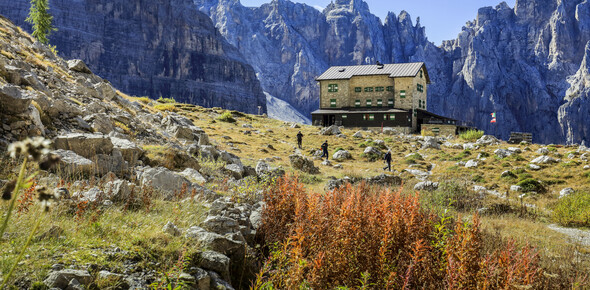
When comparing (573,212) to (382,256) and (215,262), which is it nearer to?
(382,256)

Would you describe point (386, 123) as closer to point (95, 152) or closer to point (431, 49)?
point (95, 152)

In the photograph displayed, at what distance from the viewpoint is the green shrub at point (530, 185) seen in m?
19.7

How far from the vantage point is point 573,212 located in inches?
570

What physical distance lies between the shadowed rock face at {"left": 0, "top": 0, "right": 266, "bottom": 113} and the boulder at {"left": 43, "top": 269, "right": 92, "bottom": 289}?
187 m

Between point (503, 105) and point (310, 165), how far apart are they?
17133 cm

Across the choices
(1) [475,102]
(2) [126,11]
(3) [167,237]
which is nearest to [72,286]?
(3) [167,237]

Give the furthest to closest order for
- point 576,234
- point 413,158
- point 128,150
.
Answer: point 413,158 < point 576,234 < point 128,150

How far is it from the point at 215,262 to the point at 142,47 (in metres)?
204

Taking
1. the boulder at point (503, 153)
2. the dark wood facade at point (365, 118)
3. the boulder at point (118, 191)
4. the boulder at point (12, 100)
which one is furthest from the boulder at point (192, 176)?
the dark wood facade at point (365, 118)

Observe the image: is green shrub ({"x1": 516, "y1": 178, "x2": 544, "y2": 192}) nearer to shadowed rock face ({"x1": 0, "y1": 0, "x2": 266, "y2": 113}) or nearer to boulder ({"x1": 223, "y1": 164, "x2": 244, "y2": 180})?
boulder ({"x1": 223, "y1": 164, "x2": 244, "y2": 180})

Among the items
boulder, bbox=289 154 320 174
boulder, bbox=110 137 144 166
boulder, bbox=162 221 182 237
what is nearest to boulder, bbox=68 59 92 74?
boulder, bbox=289 154 320 174

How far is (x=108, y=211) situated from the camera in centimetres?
556

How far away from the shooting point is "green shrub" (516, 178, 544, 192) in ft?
64.6

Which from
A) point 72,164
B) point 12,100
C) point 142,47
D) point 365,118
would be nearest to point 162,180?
point 72,164
